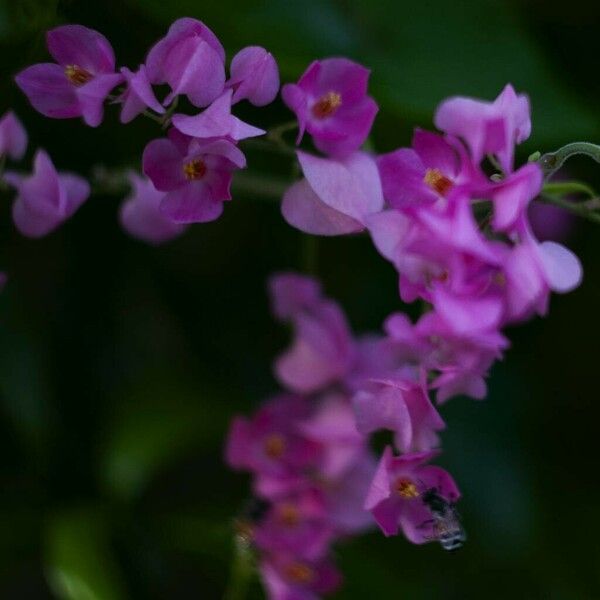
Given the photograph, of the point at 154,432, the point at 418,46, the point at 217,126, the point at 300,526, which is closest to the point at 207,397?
the point at 154,432

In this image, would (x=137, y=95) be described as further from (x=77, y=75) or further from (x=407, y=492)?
(x=407, y=492)

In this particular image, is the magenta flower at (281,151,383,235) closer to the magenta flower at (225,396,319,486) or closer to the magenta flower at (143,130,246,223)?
the magenta flower at (143,130,246,223)

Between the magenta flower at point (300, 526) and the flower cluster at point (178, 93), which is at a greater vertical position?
the flower cluster at point (178, 93)

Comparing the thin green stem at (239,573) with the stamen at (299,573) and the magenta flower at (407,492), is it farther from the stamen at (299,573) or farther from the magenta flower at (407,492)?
the magenta flower at (407,492)

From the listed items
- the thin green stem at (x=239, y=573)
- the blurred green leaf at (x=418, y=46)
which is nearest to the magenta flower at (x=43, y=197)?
the blurred green leaf at (x=418, y=46)

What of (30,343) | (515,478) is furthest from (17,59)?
(515,478)

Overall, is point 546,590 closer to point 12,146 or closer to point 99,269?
point 99,269

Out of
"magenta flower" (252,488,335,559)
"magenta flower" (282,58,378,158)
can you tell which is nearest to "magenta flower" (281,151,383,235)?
"magenta flower" (282,58,378,158)
